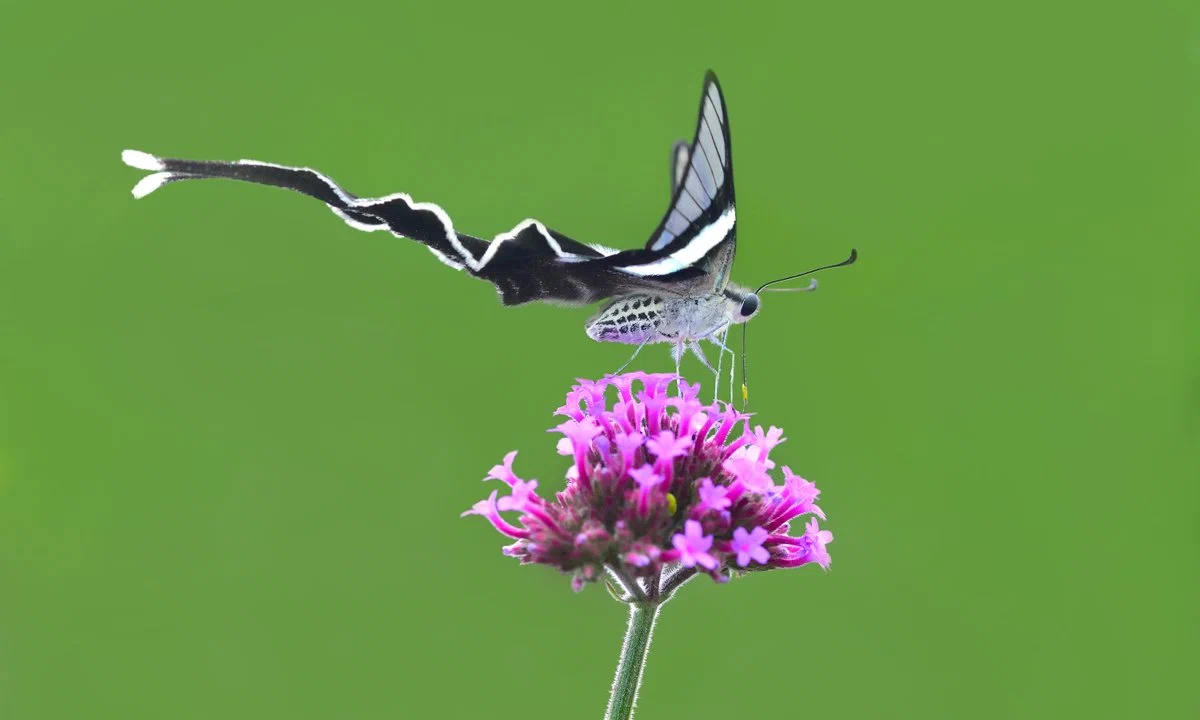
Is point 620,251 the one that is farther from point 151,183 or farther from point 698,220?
point 151,183

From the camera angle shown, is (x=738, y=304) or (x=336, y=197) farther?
(x=738, y=304)

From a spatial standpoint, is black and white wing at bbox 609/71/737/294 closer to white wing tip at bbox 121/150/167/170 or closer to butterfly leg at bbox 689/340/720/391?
butterfly leg at bbox 689/340/720/391

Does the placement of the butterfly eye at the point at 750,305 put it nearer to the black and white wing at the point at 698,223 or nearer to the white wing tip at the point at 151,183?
the black and white wing at the point at 698,223

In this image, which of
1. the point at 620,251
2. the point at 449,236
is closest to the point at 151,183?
the point at 449,236

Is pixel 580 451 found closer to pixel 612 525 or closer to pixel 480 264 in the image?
pixel 612 525

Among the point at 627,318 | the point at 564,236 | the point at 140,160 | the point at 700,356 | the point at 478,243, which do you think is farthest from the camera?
the point at 700,356

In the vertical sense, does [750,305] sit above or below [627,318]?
above

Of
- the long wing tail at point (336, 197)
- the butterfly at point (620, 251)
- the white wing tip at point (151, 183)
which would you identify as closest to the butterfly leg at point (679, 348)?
the butterfly at point (620, 251)

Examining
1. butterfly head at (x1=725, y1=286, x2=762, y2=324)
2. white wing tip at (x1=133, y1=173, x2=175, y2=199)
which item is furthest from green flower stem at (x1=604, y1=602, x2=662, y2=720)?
white wing tip at (x1=133, y1=173, x2=175, y2=199)
